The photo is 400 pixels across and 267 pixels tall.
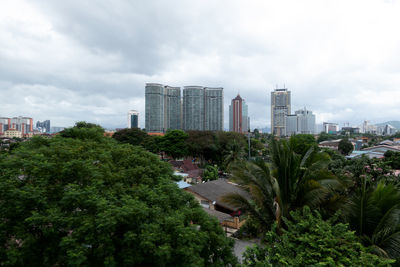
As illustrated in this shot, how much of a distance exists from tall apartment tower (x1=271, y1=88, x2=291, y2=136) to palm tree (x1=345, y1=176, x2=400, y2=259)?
110 meters

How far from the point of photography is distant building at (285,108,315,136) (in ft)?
398

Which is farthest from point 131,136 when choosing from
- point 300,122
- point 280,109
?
point 300,122

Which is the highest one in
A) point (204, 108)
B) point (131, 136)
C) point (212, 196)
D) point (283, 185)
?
point (204, 108)

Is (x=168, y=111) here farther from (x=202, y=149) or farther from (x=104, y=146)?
(x=104, y=146)

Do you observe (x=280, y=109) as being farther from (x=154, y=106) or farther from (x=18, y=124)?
(x=18, y=124)

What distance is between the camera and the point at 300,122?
12962 cm

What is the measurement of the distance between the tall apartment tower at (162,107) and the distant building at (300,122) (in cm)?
6835

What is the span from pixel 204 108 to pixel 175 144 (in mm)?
37193

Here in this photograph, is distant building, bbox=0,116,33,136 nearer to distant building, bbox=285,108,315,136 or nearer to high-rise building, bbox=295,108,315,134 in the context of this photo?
distant building, bbox=285,108,315,136

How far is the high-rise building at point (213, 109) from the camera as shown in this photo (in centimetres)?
6712

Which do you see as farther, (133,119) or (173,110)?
(133,119)

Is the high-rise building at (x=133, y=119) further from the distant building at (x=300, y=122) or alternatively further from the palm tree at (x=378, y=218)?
the palm tree at (x=378, y=218)

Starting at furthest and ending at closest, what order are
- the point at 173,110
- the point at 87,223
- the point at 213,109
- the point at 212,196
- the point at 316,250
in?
the point at 173,110
the point at 213,109
the point at 212,196
the point at 316,250
the point at 87,223

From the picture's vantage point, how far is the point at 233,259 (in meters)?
4.15
